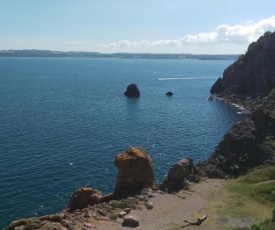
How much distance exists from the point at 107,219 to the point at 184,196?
496 inches

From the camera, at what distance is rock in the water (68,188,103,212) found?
174 feet

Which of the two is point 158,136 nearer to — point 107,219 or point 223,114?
point 223,114

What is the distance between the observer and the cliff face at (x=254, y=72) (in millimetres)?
155875

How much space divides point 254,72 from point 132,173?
405 feet

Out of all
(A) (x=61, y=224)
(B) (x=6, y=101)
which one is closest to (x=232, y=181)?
(A) (x=61, y=224)

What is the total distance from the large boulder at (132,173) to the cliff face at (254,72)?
104943mm

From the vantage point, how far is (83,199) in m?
53.5

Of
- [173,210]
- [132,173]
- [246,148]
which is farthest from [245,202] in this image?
[246,148]

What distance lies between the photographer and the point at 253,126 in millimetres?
73812

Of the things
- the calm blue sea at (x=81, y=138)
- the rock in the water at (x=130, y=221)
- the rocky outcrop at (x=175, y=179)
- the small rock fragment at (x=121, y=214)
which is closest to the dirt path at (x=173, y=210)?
the rock in the water at (x=130, y=221)

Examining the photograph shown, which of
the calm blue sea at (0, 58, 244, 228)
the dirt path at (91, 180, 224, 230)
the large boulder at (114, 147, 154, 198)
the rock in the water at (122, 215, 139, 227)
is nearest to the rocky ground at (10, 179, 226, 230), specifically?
the dirt path at (91, 180, 224, 230)

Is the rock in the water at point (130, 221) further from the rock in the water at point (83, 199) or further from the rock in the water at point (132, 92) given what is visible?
the rock in the water at point (132, 92)

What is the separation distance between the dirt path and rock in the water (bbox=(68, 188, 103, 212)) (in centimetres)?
759

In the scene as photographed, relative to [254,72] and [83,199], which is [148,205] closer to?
[83,199]
